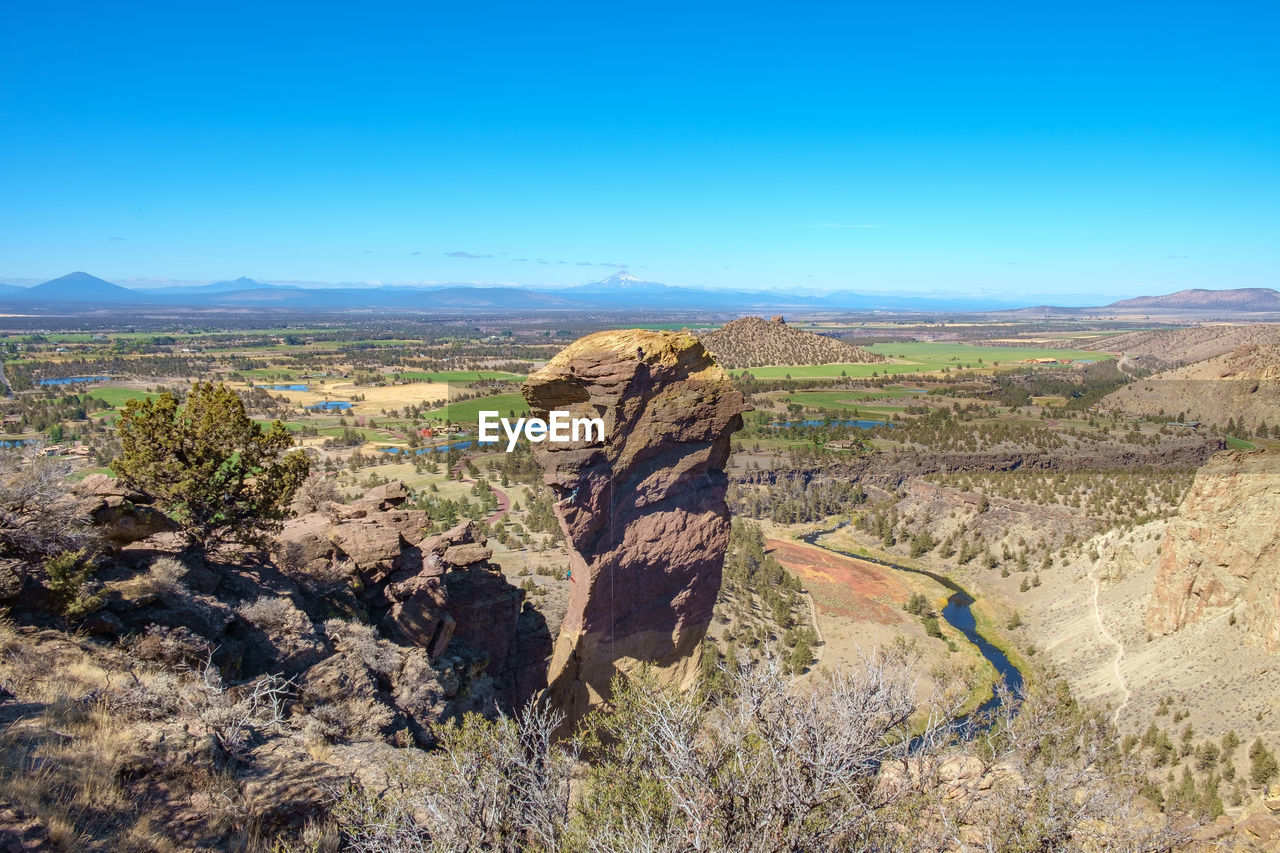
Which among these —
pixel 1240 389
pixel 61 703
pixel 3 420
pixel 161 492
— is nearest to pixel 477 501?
pixel 161 492

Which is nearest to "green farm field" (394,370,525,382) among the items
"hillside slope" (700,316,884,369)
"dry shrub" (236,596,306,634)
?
"hillside slope" (700,316,884,369)

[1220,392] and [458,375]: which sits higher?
[1220,392]

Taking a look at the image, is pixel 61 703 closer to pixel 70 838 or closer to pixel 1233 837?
pixel 70 838

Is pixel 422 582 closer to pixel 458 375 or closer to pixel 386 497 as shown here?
pixel 386 497

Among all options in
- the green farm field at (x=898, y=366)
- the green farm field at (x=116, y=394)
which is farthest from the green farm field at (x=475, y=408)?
the green farm field at (x=898, y=366)

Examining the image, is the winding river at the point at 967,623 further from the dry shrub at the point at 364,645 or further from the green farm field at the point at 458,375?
the green farm field at the point at 458,375

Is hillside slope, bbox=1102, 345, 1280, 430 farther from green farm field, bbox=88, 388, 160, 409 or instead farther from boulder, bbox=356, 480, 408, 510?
green farm field, bbox=88, 388, 160, 409

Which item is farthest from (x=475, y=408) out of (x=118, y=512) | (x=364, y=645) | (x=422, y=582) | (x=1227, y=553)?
(x=364, y=645)
